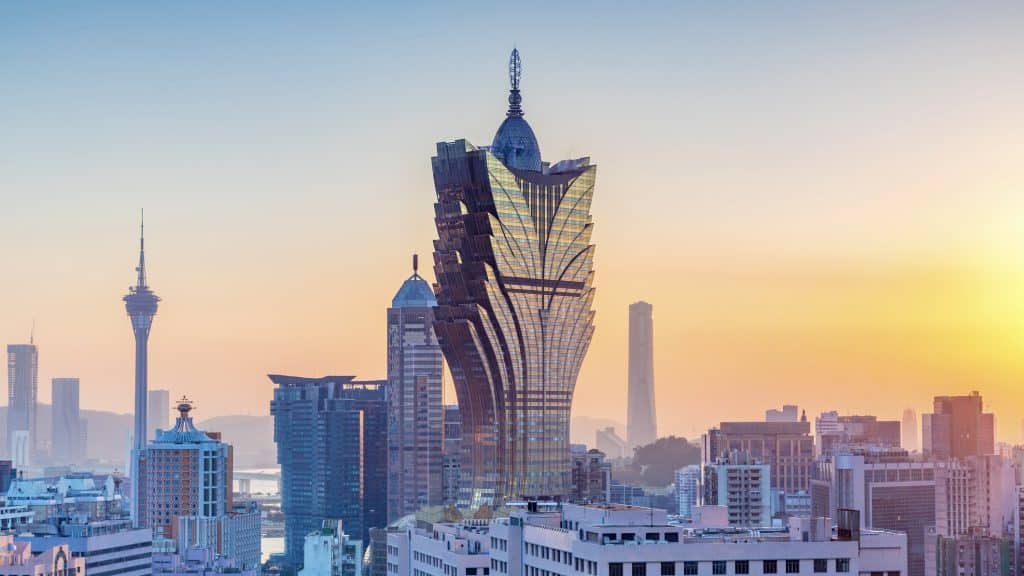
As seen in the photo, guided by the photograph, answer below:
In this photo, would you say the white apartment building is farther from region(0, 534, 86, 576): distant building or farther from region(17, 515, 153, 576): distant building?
region(17, 515, 153, 576): distant building

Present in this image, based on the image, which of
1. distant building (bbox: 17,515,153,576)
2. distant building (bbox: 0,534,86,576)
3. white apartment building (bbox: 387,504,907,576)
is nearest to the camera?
white apartment building (bbox: 387,504,907,576)

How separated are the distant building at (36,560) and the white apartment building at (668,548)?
144 feet

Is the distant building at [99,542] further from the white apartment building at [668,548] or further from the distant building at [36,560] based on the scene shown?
the white apartment building at [668,548]

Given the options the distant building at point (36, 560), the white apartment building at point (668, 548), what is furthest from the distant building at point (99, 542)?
the white apartment building at point (668, 548)

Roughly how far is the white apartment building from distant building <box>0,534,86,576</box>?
44.0 metres

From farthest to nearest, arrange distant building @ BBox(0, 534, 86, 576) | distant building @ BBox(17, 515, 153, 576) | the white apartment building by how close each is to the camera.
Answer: distant building @ BBox(17, 515, 153, 576) → distant building @ BBox(0, 534, 86, 576) → the white apartment building

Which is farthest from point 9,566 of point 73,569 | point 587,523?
point 587,523

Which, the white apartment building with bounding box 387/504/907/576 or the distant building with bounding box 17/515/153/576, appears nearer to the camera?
the white apartment building with bounding box 387/504/907/576

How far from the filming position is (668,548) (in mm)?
84438

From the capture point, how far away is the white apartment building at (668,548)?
3322 inches

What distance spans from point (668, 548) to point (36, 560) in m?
64.7

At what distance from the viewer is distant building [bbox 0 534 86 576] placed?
131125 millimetres

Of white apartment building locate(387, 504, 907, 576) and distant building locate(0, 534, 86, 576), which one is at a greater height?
white apartment building locate(387, 504, 907, 576)

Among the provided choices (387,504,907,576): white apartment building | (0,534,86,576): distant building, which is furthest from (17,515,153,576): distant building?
(387,504,907,576): white apartment building
